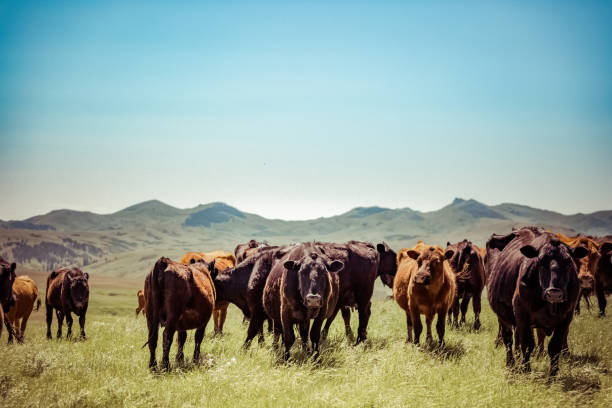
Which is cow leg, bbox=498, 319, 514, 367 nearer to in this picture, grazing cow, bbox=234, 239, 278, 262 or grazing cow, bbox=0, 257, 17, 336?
grazing cow, bbox=234, 239, 278, 262

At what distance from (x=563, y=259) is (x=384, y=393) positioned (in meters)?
3.97

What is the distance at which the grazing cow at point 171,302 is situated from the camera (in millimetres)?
9284

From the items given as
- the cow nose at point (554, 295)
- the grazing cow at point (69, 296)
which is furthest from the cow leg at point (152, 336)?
the cow nose at point (554, 295)

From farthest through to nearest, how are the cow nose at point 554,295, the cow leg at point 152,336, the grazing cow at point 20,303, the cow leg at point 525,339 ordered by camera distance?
the grazing cow at point 20,303 → the cow leg at point 152,336 → the cow leg at point 525,339 → the cow nose at point 554,295

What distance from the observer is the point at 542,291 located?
8.20 metres

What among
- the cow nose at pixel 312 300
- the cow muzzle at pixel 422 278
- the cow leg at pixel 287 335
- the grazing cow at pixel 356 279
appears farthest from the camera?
the grazing cow at pixel 356 279

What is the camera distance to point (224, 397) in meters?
7.22

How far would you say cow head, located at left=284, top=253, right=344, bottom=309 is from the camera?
907 centimetres

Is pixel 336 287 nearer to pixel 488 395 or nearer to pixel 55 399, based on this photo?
pixel 488 395

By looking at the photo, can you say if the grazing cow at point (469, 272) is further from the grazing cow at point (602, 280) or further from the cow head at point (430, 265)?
the cow head at point (430, 265)

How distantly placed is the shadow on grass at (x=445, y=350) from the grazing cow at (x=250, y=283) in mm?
4238

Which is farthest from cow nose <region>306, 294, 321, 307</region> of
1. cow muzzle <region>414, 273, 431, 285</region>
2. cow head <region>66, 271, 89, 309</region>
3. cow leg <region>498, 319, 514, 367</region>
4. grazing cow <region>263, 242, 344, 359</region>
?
cow head <region>66, 271, 89, 309</region>

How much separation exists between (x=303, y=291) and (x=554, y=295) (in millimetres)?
4610

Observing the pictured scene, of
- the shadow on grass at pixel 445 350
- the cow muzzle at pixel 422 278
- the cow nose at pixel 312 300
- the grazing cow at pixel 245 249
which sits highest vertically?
the grazing cow at pixel 245 249
